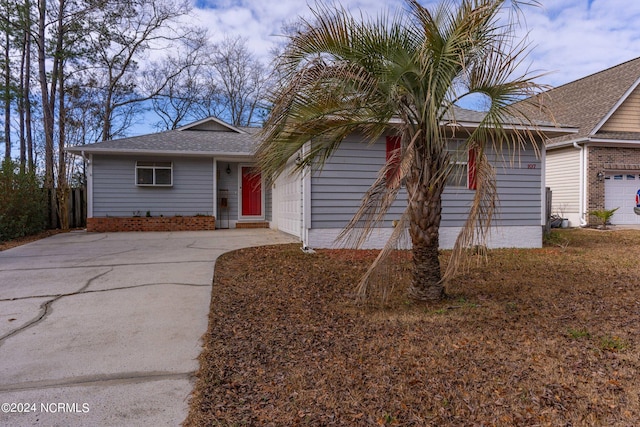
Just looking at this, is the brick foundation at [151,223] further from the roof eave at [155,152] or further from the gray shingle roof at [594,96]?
the gray shingle roof at [594,96]

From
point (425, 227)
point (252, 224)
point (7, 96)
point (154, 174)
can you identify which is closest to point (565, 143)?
point (252, 224)

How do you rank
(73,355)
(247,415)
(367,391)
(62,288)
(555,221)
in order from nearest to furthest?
(247,415) → (367,391) → (73,355) → (62,288) → (555,221)

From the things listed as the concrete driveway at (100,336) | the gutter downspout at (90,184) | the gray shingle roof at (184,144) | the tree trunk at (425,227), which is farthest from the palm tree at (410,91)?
the gutter downspout at (90,184)

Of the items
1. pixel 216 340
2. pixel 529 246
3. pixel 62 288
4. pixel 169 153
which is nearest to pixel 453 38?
pixel 216 340

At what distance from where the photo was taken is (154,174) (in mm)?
12141

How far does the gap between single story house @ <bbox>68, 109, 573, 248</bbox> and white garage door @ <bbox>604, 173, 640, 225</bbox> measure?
21.0 ft

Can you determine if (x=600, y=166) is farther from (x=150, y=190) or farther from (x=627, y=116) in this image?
(x=150, y=190)

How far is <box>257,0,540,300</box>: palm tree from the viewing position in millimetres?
3689

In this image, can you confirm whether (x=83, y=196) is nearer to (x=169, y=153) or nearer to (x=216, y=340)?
(x=169, y=153)

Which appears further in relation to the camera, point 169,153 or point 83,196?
point 83,196

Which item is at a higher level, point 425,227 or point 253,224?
point 425,227

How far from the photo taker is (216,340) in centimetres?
344

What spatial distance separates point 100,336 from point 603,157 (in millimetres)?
16024

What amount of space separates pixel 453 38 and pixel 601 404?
10.7 feet
